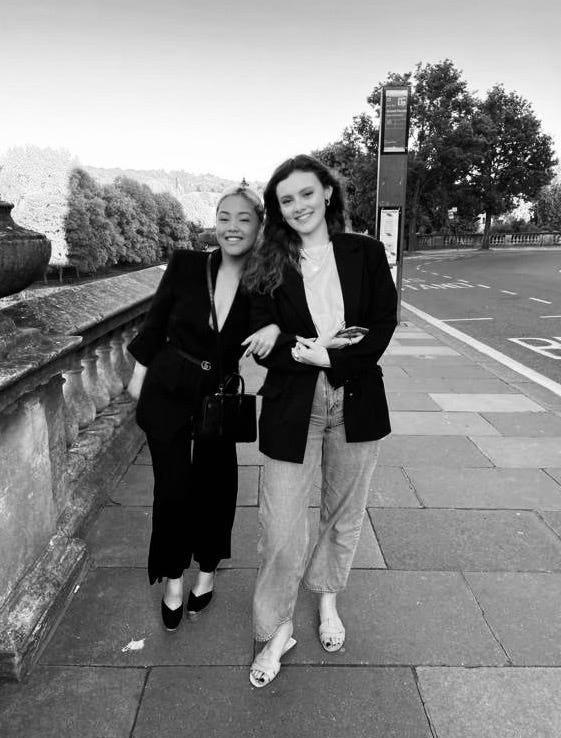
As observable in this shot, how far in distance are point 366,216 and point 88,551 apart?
4626 cm

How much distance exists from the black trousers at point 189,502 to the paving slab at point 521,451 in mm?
2345

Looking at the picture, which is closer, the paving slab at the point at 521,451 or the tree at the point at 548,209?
the paving slab at the point at 521,451

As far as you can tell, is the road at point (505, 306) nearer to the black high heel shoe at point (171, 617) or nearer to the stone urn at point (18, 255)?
the black high heel shoe at point (171, 617)

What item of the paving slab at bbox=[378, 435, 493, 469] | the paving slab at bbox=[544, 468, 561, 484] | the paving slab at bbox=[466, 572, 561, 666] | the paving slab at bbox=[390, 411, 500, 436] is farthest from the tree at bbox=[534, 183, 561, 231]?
the paving slab at bbox=[466, 572, 561, 666]

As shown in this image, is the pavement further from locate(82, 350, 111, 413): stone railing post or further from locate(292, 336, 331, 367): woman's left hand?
locate(292, 336, 331, 367): woman's left hand

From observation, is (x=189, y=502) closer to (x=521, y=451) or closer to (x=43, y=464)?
(x=43, y=464)

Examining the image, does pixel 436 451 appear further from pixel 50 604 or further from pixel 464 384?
pixel 50 604

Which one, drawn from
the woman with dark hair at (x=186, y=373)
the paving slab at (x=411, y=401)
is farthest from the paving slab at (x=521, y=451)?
the woman with dark hair at (x=186, y=373)

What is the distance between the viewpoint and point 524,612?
2418 millimetres

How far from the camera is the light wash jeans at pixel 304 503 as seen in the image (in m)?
2.03

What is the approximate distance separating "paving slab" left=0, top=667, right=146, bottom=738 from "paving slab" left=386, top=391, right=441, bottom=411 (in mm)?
3958

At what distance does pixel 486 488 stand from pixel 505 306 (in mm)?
11444

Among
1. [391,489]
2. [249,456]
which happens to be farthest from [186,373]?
[249,456]

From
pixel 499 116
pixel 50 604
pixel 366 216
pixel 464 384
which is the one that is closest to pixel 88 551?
pixel 50 604
